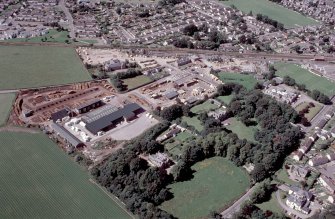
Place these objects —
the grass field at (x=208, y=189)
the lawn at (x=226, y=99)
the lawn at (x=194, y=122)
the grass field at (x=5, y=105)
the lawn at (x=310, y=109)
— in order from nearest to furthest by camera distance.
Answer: the grass field at (x=208, y=189) < the grass field at (x=5, y=105) < the lawn at (x=194, y=122) < the lawn at (x=310, y=109) < the lawn at (x=226, y=99)

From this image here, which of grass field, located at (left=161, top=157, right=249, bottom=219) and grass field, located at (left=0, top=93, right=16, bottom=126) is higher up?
grass field, located at (left=161, top=157, right=249, bottom=219)

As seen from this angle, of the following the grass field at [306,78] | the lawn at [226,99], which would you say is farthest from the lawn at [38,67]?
the grass field at [306,78]

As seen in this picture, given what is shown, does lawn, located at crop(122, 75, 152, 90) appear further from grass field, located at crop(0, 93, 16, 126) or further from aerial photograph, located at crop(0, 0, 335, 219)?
grass field, located at crop(0, 93, 16, 126)

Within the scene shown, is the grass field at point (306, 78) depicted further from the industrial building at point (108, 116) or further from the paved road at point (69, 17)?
the paved road at point (69, 17)

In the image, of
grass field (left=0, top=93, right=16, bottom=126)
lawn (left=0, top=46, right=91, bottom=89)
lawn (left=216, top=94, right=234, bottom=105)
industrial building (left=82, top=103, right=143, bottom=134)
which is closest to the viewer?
industrial building (left=82, top=103, right=143, bottom=134)

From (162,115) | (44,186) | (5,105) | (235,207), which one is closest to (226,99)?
(162,115)

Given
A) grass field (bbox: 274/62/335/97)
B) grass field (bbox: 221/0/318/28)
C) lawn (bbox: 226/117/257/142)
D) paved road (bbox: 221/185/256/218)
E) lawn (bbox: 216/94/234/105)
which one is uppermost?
grass field (bbox: 221/0/318/28)

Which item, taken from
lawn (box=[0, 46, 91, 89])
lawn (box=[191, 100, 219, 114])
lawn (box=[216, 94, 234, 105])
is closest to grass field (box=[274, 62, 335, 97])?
lawn (box=[216, 94, 234, 105])
